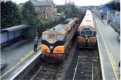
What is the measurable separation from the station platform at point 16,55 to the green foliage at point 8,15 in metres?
3.84

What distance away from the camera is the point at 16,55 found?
20.3 meters

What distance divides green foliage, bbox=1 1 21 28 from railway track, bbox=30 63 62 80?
1174 centimetres

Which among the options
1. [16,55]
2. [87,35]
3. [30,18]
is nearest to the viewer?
[16,55]

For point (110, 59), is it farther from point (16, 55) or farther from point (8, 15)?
point (8, 15)

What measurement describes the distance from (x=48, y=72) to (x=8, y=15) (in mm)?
14250

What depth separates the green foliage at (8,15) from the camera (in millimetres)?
28728

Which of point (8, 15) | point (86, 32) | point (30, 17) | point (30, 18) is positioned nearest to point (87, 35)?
point (86, 32)

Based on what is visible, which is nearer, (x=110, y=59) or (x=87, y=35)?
(x=110, y=59)

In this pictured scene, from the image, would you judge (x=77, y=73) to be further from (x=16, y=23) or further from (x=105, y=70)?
(x=16, y=23)

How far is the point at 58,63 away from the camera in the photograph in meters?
19.3

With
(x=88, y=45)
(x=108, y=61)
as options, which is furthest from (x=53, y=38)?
(x=88, y=45)

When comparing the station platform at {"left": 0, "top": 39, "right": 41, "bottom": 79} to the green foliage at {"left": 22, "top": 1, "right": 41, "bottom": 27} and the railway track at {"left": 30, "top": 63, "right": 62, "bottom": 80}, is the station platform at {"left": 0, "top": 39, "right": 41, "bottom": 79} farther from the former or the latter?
the green foliage at {"left": 22, "top": 1, "right": 41, "bottom": 27}

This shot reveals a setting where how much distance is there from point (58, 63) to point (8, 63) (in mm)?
4067

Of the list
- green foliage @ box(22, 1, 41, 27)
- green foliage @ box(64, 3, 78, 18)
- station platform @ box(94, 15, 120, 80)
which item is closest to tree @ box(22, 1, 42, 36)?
green foliage @ box(22, 1, 41, 27)
